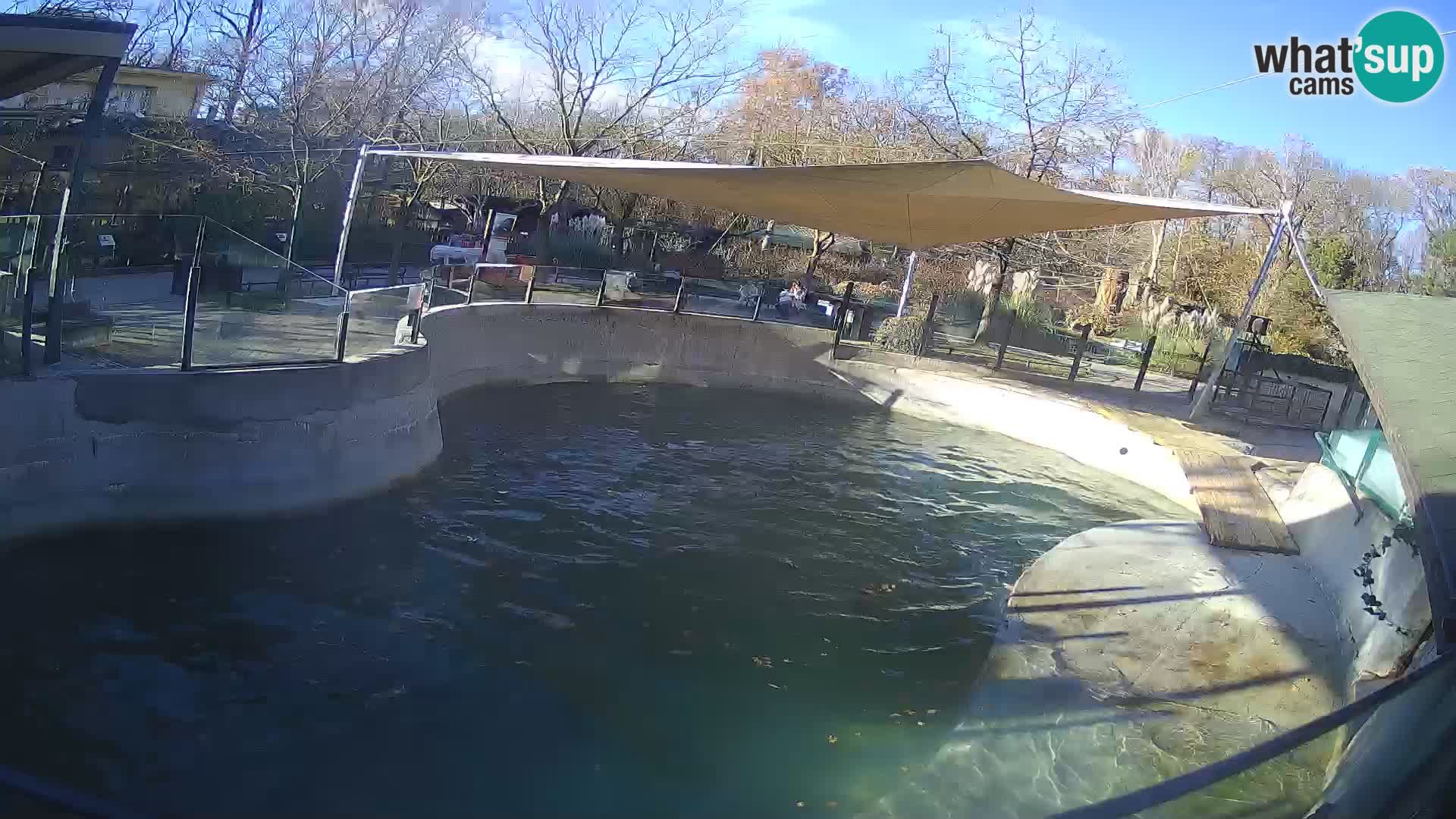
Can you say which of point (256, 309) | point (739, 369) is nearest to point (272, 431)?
point (256, 309)

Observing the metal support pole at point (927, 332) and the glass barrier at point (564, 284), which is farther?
the metal support pole at point (927, 332)

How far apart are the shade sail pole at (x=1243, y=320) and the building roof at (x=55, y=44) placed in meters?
11.4

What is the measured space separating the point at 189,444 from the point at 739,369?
391 inches

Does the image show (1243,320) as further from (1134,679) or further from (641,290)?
(641,290)

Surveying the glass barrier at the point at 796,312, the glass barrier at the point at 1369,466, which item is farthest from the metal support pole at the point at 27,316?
the glass barrier at the point at 796,312

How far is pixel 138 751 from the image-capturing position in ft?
15.7

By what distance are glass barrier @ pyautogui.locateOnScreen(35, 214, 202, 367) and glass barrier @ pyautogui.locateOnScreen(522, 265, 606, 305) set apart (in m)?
7.10

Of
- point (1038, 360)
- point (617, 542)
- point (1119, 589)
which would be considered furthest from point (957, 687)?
point (1038, 360)

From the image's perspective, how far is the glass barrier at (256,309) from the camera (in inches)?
306

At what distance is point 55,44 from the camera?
6.47 metres

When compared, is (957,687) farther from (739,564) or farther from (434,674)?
(434,674)

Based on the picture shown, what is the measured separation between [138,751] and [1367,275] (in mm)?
30616

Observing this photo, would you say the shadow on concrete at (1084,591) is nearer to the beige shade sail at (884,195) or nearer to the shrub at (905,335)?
the beige shade sail at (884,195)

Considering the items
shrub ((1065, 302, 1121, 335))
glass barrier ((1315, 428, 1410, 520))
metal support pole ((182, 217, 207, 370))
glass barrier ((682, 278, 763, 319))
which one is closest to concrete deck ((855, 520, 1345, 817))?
glass barrier ((1315, 428, 1410, 520))
